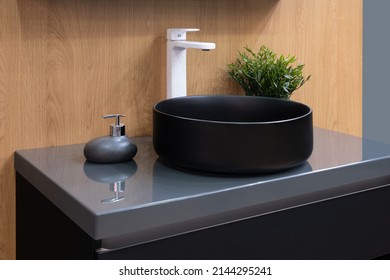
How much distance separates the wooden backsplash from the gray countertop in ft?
0.27

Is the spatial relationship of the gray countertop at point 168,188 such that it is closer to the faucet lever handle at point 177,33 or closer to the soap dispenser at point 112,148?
the soap dispenser at point 112,148

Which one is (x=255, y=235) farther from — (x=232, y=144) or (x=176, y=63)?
(x=176, y=63)

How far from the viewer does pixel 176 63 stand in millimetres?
1692

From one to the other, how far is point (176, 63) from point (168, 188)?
1.69 feet

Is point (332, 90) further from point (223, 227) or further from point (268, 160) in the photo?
point (223, 227)

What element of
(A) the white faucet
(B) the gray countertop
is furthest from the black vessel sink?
(A) the white faucet

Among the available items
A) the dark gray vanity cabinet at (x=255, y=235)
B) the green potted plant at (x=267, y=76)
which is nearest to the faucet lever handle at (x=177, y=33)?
the green potted plant at (x=267, y=76)

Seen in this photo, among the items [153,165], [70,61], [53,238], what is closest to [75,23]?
[70,61]

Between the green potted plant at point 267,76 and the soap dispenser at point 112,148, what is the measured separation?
19.3 inches

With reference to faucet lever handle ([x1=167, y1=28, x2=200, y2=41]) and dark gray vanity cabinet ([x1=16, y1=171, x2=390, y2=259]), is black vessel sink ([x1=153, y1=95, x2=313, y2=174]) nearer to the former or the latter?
dark gray vanity cabinet ([x1=16, y1=171, x2=390, y2=259])

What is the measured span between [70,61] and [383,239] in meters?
0.96

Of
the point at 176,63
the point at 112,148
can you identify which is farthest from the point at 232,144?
the point at 176,63

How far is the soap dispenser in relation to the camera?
4.78 ft

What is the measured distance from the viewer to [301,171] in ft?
4.64
